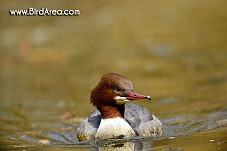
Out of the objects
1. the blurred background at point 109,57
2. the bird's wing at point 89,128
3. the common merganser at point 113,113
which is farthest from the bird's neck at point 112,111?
the blurred background at point 109,57

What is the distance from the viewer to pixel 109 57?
15.5m

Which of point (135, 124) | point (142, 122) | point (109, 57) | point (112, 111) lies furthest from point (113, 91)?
point (109, 57)

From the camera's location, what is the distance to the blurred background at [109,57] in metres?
11.6

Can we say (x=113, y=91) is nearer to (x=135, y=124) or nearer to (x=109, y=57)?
(x=135, y=124)

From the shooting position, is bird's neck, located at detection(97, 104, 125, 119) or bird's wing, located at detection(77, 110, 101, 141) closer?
bird's neck, located at detection(97, 104, 125, 119)

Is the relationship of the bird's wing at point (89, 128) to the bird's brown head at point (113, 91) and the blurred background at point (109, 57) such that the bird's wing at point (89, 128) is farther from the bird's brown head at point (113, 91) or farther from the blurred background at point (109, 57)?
the blurred background at point (109, 57)

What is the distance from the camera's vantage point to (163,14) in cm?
1777

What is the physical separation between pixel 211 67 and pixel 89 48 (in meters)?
3.69

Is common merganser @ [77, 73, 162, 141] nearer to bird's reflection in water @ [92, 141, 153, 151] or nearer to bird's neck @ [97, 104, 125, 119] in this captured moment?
bird's neck @ [97, 104, 125, 119]

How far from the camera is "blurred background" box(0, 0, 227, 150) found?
1160 centimetres

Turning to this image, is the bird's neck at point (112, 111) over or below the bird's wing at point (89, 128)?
over

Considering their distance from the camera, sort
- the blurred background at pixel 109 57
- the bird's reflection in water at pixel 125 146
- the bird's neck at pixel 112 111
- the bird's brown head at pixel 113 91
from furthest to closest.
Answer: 1. the blurred background at pixel 109 57
2. the bird's neck at pixel 112 111
3. the bird's brown head at pixel 113 91
4. the bird's reflection in water at pixel 125 146

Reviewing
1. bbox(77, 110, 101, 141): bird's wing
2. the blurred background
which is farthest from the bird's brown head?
the blurred background

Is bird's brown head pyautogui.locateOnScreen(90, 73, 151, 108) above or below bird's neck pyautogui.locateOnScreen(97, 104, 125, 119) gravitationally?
above
